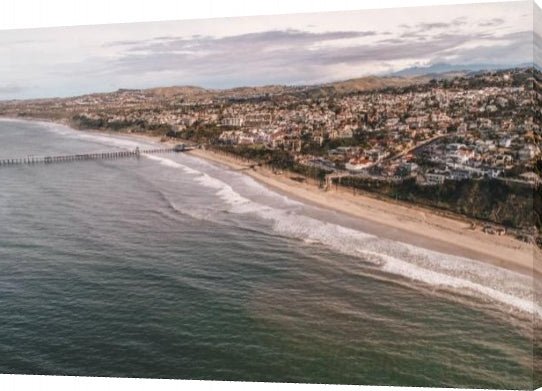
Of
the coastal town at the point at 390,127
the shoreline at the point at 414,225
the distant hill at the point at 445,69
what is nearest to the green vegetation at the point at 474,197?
the coastal town at the point at 390,127

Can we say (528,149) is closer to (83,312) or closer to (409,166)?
(409,166)

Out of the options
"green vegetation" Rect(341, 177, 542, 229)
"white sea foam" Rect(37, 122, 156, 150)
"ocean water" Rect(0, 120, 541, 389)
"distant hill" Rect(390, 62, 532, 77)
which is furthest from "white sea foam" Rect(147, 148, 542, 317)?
"white sea foam" Rect(37, 122, 156, 150)

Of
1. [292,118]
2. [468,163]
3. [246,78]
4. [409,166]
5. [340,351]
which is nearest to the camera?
[340,351]

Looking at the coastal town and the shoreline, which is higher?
the coastal town

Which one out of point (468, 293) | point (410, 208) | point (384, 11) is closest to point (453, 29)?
point (384, 11)

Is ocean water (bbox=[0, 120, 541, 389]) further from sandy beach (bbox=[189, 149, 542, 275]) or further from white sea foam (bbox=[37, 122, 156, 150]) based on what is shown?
white sea foam (bbox=[37, 122, 156, 150])

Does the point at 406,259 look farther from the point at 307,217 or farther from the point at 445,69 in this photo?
the point at 445,69

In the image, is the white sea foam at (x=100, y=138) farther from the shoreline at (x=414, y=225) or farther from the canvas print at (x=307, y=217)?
the shoreline at (x=414, y=225)
